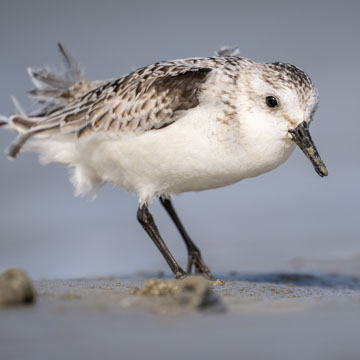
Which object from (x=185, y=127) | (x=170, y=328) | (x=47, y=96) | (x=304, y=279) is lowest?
(x=304, y=279)

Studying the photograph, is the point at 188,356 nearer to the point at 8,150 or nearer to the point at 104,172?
the point at 104,172

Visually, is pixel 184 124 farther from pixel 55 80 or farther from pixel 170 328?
pixel 170 328

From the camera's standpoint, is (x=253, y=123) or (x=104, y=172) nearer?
(x=253, y=123)

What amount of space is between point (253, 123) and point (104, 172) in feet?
5.34

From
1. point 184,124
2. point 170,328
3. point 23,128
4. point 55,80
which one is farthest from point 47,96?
point 170,328

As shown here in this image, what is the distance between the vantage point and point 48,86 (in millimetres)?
7441

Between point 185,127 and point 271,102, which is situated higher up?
point 271,102

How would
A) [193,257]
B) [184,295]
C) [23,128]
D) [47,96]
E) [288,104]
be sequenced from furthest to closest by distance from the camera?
[47,96]
[193,257]
[23,128]
[288,104]
[184,295]

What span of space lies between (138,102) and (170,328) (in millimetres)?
2919

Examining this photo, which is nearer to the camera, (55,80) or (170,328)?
(170,328)

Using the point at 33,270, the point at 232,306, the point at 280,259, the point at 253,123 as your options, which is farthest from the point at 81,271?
the point at 232,306

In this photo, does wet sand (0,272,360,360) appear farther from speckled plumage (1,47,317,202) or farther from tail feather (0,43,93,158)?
tail feather (0,43,93,158)

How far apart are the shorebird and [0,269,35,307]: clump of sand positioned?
2192 millimetres

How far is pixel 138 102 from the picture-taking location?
6.27m
